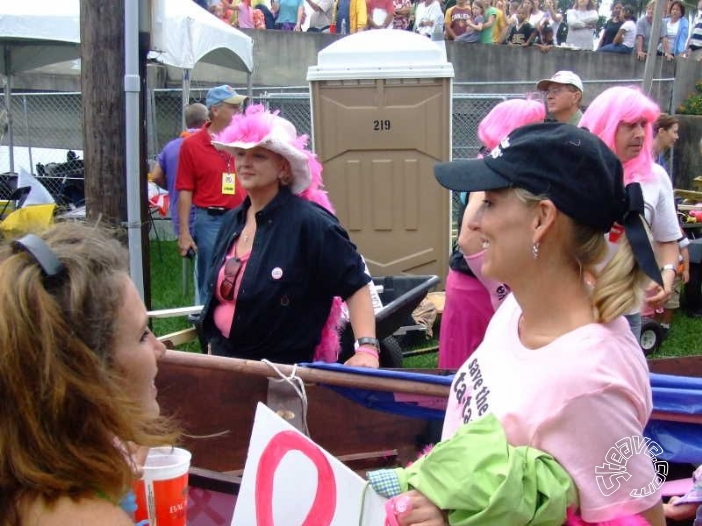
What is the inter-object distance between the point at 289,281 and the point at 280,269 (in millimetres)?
58

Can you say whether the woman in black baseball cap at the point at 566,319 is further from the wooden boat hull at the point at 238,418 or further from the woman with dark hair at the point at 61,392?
the wooden boat hull at the point at 238,418

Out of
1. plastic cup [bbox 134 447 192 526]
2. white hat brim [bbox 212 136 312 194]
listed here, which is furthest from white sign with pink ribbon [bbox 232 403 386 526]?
white hat brim [bbox 212 136 312 194]

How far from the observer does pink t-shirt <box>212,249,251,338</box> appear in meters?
3.38

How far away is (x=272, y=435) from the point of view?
A: 231 centimetres

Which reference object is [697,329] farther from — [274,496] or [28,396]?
[28,396]

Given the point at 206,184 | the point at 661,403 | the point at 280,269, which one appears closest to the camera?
the point at 661,403

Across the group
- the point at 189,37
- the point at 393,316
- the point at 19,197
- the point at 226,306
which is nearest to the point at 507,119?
the point at 393,316

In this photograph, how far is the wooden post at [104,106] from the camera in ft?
15.9

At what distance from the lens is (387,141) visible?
7.70m

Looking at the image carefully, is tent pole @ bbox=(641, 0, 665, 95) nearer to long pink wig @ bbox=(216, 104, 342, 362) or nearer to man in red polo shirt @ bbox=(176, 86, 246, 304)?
man in red polo shirt @ bbox=(176, 86, 246, 304)

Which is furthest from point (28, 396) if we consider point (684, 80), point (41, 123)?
point (684, 80)

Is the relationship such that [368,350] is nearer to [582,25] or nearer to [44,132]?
[44,132]

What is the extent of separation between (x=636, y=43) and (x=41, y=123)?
419 inches

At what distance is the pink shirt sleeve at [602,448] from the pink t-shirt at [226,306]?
6.50ft
